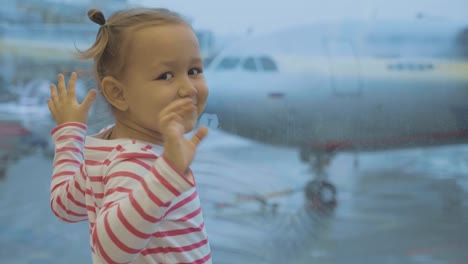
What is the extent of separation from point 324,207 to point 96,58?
7.51ft

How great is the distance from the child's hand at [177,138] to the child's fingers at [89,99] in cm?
15

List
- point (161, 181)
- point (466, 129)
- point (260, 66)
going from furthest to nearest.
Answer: point (260, 66) → point (466, 129) → point (161, 181)

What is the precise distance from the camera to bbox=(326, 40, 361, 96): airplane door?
2539 mm

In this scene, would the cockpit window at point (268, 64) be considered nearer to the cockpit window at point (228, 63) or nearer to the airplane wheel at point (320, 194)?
the cockpit window at point (228, 63)

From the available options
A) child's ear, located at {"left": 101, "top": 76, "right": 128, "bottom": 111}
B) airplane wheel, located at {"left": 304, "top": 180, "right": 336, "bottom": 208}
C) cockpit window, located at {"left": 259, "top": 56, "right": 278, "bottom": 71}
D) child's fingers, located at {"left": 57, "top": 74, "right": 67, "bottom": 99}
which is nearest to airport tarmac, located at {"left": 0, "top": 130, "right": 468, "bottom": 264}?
airplane wheel, located at {"left": 304, "top": 180, "right": 336, "bottom": 208}

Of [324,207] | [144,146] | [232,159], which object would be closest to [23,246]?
[232,159]

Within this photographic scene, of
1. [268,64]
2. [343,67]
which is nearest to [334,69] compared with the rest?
[343,67]

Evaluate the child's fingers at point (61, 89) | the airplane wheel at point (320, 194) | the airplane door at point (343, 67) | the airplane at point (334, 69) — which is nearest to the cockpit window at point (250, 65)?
the airplane at point (334, 69)

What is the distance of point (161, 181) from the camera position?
37 cm

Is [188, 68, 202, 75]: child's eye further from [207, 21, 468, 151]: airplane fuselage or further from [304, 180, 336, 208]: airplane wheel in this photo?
[304, 180, 336, 208]: airplane wheel

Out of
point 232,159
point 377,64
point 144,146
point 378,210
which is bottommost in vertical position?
point 378,210

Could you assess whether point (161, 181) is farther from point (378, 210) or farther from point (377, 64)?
point (378, 210)

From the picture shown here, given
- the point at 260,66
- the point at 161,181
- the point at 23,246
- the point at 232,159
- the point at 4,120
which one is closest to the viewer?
the point at 161,181

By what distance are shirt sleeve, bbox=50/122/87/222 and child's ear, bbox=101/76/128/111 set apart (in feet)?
0.27
